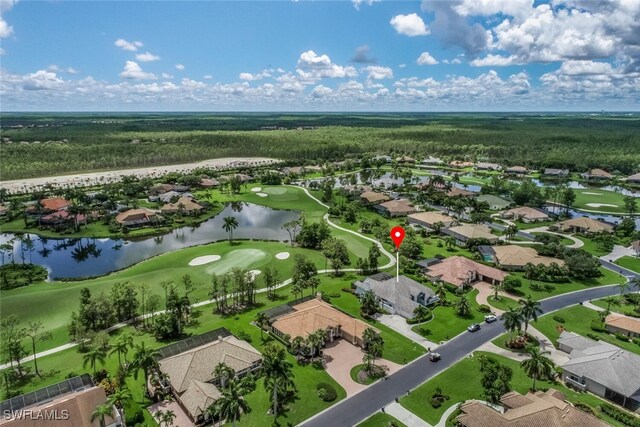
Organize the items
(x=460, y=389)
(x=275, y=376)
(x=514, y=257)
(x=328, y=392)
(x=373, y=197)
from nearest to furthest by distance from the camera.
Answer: (x=275, y=376) < (x=328, y=392) < (x=460, y=389) < (x=514, y=257) < (x=373, y=197)

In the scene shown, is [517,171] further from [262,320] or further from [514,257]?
[262,320]

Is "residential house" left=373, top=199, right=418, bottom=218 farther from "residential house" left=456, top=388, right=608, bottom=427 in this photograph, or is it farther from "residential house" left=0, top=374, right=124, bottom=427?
"residential house" left=0, top=374, right=124, bottom=427

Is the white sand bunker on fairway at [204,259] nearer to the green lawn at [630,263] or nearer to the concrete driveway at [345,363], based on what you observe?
the concrete driveway at [345,363]

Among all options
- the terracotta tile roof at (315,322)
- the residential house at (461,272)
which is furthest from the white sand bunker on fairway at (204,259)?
the residential house at (461,272)

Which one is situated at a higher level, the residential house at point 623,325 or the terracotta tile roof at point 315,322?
the terracotta tile roof at point 315,322

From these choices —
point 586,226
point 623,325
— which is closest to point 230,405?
point 623,325

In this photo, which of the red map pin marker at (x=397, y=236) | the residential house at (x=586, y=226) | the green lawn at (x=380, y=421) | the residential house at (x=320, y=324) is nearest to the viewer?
the green lawn at (x=380, y=421)

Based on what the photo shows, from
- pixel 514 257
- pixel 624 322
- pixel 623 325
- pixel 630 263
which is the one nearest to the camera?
pixel 623 325
